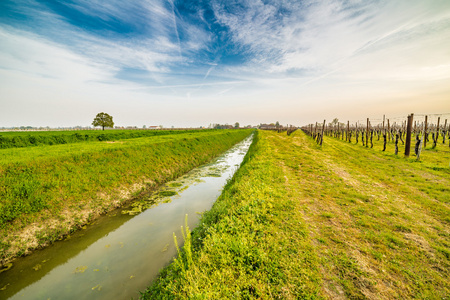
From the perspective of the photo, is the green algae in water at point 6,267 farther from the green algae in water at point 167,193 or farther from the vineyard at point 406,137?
the vineyard at point 406,137

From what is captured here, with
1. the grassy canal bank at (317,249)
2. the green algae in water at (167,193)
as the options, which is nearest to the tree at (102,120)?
the green algae in water at (167,193)

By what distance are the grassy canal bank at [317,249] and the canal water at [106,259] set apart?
48.2 inches

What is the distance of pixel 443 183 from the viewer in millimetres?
9656

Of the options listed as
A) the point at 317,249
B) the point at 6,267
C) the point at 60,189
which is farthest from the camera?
the point at 60,189

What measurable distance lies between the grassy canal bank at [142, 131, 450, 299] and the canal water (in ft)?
4.01

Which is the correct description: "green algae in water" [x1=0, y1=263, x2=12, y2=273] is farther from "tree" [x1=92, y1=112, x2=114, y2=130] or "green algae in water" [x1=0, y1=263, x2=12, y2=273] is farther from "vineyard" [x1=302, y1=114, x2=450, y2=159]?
"tree" [x1=92, y1=112, x2=114, y2=130]

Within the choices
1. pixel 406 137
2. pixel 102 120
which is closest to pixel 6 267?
pixel 406 137

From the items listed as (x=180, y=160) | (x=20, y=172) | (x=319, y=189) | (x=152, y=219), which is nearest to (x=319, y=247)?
(x=319, y=189)

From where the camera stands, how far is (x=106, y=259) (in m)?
6.05

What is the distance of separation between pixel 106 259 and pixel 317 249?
7.37 meters

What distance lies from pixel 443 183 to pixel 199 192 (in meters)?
15.3

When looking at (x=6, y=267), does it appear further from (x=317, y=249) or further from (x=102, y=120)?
(x=102, y=120)

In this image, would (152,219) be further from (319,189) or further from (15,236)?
(319,189)

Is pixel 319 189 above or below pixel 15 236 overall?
above
